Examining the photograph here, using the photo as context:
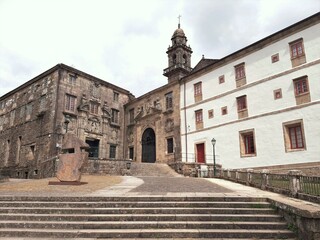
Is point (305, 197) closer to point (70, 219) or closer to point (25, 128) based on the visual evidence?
point (70, 219)

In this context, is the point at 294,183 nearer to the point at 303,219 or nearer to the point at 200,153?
the point at 303,219

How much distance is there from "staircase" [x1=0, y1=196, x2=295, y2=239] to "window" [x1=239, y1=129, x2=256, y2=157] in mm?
12620

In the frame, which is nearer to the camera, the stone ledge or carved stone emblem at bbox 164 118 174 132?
the stone ledge

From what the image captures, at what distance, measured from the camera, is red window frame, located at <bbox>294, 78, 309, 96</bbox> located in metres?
16.8

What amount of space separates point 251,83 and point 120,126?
17.0 metres

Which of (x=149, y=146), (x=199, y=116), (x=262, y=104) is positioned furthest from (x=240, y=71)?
(x=149, y=146)

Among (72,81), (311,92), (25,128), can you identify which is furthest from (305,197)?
(25,128)

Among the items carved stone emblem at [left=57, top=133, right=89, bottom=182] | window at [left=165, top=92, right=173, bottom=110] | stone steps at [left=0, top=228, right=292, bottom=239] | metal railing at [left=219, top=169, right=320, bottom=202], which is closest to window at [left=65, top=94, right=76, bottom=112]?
window at [left=165, top=92, right=173, bottom=110]

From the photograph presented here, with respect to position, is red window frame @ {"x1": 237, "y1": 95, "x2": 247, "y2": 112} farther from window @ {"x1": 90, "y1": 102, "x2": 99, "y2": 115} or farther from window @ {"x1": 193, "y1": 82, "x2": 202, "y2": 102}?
window @ {"x1": 90, "y1": 102, "x2": 99, "y2": 115}

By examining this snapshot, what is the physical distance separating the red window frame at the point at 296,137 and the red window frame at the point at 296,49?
485cm

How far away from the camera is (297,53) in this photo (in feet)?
57.6

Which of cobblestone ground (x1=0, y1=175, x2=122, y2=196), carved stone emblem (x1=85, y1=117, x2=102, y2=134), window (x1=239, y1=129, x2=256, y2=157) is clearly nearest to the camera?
cobblestone ground (x1=0, y1=175, x2=122, y2=196)

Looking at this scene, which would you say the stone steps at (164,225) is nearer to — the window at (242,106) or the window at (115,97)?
the window at (242,106)

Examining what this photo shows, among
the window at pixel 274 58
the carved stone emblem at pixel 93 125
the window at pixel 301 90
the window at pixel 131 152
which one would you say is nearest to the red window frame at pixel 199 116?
the window at pixel 274 58
